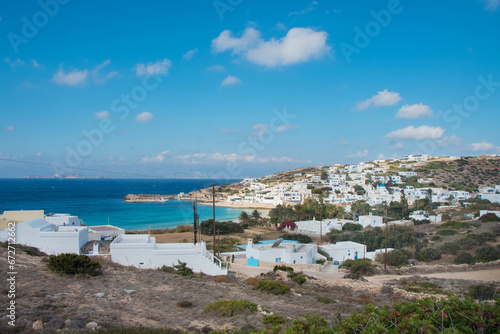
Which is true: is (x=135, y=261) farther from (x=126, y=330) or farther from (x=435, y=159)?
(x=435, y=159)

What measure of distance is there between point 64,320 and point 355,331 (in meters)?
6.98

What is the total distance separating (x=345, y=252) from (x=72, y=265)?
21351mm

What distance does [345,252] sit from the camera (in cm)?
2759

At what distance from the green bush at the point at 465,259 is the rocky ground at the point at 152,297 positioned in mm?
8455

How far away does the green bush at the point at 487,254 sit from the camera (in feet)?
80.1

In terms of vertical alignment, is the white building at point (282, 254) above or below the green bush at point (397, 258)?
above

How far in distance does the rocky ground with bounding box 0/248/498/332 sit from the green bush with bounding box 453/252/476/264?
8455mm

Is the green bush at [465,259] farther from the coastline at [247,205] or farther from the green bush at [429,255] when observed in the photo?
the coastline at [247,205]

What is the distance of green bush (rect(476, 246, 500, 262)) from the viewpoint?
24423 mm

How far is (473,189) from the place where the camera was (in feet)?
227

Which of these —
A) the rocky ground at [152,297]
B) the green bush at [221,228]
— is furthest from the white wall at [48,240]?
the green bush at [221,228]

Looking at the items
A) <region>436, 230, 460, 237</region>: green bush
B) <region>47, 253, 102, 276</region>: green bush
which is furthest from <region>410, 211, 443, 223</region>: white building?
<region>47, 253, 102, 276</region>: green bush

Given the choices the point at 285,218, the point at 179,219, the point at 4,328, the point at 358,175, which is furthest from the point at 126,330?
the point at 358,175

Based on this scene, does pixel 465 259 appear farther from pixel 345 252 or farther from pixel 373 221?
pixel 373 221
